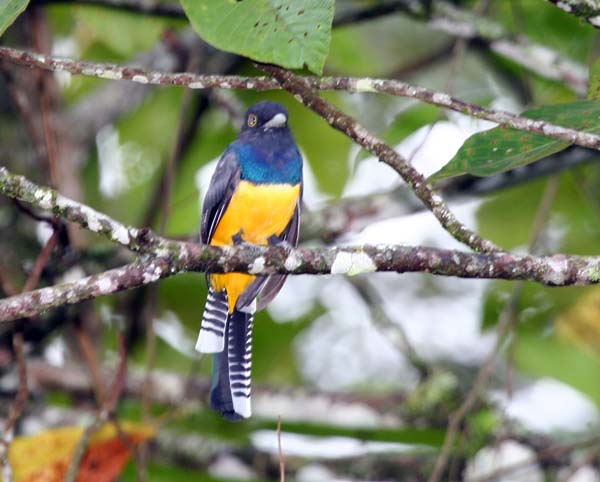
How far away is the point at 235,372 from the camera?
3389 mm

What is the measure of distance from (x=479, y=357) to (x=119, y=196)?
8.91ft

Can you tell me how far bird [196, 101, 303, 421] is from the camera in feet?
11.4

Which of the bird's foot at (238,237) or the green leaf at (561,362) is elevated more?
the green leaf at (561,362)

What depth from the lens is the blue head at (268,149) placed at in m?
3.71

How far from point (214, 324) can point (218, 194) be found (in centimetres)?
48

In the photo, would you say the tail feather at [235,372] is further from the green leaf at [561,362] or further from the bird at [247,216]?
the green leaf at [561,362]

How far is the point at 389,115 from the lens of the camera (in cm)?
590

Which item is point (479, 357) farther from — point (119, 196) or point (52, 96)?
point (52, 96)

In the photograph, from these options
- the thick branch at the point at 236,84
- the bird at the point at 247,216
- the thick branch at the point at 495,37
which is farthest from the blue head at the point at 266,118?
the thick branch at the point at 236,84

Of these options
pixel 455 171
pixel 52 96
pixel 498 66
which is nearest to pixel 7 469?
pixel 455 171

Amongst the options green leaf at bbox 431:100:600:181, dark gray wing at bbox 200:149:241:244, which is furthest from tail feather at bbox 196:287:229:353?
green leaf at bbox 431:100:600:181

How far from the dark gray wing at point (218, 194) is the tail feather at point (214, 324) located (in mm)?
203

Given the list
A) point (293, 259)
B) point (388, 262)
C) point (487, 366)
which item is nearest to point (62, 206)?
point (293, 259)

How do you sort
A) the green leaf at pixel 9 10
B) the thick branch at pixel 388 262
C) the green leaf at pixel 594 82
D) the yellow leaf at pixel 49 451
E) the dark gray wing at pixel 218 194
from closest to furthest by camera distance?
1. the green leaf at pixel 9 10
2. the thick branch at pixel 388 262
3. the green leaf at pixel 594 82
4. the dark gray wing at pixel 218 194
5. the yellow leaf at pixel 49 451
